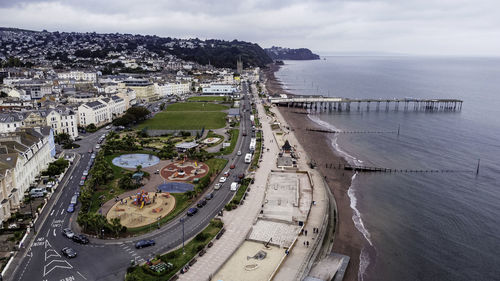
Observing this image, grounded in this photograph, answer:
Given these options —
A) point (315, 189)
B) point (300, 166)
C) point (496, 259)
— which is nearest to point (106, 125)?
point (300, 166)

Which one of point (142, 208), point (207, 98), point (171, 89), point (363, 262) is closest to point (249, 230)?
point (363, 262)

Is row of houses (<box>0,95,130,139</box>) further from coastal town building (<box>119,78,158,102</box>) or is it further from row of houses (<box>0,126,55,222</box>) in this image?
coastal town building (<box>119,78,158,102</box>)

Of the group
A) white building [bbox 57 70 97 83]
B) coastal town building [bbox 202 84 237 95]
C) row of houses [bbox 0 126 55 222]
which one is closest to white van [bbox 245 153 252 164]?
row of houses [bbox 0 126 55 222]

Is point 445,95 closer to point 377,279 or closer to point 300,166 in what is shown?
point 300,166

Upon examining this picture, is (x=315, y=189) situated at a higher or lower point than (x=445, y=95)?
lower

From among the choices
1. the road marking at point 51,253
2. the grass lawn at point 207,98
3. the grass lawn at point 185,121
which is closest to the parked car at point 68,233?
the road marking at point 51,253

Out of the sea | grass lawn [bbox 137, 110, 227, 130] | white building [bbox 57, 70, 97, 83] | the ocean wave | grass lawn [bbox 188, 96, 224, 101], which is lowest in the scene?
the ocean wave
